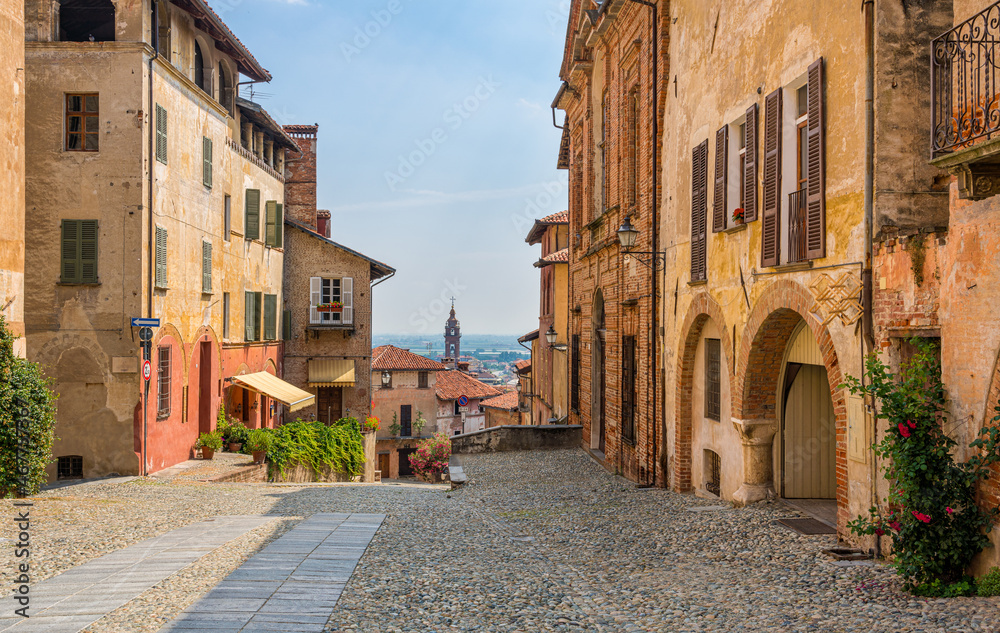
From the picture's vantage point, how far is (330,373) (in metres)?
29.6

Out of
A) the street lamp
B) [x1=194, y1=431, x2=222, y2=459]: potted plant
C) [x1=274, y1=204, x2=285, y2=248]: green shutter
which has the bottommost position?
[x1=194, y1=431, x2=222, y2=459]: potted plant

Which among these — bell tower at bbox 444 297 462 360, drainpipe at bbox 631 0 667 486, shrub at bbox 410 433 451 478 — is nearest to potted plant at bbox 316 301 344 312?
shrub at bbox 410 433 451 478

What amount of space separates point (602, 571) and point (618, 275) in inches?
373

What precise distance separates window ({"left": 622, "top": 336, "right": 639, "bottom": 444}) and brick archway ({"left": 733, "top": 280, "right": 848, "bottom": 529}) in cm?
533

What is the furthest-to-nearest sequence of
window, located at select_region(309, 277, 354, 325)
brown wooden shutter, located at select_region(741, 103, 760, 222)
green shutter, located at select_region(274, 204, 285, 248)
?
window, located at select_region(309, 277, 354, 325), green shutter, located at select_region(274, 204, 285, 248), brown wooden shutter, located at select_region(741, 103, 760, 222)

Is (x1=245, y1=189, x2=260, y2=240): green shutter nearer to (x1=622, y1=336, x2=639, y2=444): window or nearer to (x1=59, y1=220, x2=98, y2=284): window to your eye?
(x1=59, y1=220, x2=98, y2=284): window

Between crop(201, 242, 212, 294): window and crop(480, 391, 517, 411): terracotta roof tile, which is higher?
crop(201, 242, 212, 294): window

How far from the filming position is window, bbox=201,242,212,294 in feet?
68.5

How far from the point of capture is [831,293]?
7.80 metres

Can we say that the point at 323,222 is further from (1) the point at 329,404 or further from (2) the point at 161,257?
(2) the point at 161,257

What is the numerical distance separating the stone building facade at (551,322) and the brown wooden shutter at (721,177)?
14.7 metres

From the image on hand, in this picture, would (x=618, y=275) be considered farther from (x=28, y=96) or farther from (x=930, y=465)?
(x=28, y=96)

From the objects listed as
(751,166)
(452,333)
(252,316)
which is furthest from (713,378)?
(452,333)

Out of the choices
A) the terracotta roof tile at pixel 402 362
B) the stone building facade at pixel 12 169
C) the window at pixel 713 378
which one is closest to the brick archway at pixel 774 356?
the window at pixel 713 378
